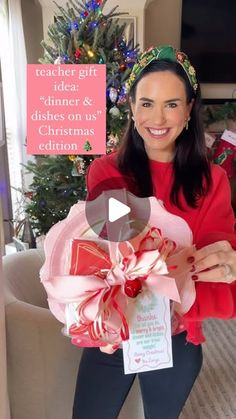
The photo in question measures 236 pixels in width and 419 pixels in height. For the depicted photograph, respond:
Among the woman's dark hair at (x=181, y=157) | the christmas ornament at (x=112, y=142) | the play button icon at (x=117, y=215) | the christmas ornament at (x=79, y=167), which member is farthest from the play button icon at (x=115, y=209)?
the christmas ornament at (x=79, y=167)

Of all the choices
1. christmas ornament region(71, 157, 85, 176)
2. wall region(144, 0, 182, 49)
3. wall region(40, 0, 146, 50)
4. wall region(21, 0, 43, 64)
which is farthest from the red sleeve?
wall region(144, 0, 182, 49)

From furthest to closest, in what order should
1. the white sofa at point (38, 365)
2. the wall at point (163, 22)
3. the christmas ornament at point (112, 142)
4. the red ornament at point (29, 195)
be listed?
1. the wall at point (163, 22)
2. the red ornament at point (29, 195)
3. the christmas ornament at point (112, 142)
4. the white sofa at point (38, 365)

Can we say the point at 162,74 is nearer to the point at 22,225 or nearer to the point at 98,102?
the point at 98,102

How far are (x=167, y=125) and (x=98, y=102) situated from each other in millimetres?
211

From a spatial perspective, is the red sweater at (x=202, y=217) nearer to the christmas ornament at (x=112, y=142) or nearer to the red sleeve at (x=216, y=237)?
the red sleeve at (x=216, y=237)

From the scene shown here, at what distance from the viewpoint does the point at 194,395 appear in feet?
4.99

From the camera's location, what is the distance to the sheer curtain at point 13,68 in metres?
2.25

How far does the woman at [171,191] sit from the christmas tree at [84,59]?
88 cm

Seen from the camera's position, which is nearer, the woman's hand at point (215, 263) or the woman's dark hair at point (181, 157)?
the woman's hand at point (215, 263)

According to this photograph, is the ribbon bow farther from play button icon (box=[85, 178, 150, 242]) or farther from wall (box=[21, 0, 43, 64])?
wall (box=[21, 0, 43, 64])

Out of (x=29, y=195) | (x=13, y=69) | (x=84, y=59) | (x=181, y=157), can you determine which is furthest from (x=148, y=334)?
(x=13, y=69)

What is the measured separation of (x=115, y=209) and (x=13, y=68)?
6.38 ft

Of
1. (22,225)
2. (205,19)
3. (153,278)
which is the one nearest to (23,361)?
(153,278)

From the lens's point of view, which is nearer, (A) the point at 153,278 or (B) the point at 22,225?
(A) the point at 153,278
